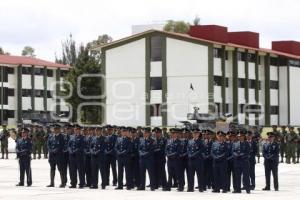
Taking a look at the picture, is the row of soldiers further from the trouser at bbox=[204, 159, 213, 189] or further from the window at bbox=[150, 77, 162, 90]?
the window at bbox=[150, 77, 162, 90]

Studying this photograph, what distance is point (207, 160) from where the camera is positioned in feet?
69.3

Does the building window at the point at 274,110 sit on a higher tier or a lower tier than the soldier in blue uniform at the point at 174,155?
higher

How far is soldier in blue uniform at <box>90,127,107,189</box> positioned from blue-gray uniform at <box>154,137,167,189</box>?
4.51 ft

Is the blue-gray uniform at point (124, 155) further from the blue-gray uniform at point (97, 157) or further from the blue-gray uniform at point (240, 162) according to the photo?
the blue-gray uniform at point (240, 162)

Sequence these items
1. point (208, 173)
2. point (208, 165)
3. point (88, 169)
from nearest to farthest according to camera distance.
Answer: point (208, 165) < point (208, 173) < point (88, 169)

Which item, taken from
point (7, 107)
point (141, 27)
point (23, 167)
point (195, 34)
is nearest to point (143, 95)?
point (195, 34)

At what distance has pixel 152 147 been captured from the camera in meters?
21.2

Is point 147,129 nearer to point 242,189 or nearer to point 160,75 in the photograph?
point 242,189

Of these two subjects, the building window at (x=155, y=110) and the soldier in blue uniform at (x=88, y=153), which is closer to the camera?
the soldier in blue uniform at (x=88, y=153)

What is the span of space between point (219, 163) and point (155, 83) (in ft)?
148

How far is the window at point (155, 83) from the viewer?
65438 mm

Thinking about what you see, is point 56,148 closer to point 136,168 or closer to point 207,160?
point 136,168

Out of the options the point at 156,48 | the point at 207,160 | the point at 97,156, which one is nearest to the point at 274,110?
the point at 156,48

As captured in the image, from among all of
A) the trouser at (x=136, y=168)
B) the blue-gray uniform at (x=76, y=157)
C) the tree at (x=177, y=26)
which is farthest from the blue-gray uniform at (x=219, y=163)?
the tree at (x=177, y=26)
